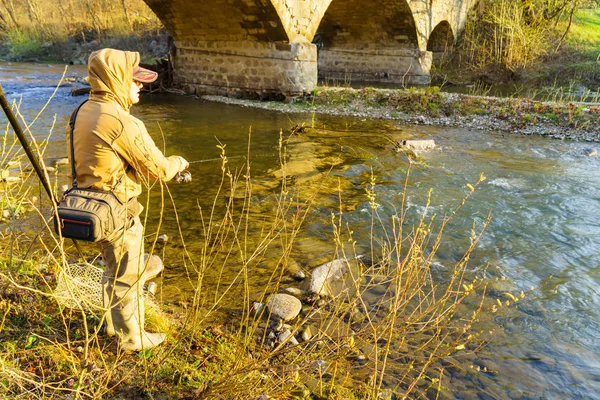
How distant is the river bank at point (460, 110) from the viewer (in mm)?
9820

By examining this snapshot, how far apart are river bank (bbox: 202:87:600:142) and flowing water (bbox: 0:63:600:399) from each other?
59cm

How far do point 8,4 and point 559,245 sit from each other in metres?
34.5

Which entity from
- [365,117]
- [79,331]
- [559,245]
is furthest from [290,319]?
[365,117]

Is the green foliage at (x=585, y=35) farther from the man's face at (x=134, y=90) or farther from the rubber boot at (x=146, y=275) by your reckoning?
the man's face at (x=134, y=90)

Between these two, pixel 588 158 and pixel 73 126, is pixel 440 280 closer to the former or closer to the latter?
pixel 73 126

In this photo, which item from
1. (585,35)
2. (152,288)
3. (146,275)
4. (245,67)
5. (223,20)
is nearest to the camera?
(152,288)

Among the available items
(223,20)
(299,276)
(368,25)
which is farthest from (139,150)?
(368,25)

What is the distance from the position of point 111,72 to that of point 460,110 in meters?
10.2

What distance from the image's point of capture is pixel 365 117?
1129 centimetres

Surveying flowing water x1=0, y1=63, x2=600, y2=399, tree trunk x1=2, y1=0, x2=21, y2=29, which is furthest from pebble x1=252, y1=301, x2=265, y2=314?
tree trunk x1=2, y1=0, x2=21, y2=29

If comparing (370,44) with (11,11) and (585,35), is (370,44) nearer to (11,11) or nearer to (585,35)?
(585,35)

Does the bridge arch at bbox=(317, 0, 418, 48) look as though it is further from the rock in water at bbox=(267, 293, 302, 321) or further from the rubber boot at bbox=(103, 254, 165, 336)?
the rock in water at bbox=(267, 293, 302, 321)

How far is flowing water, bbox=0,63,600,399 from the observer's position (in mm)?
3092

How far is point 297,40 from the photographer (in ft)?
41.2
